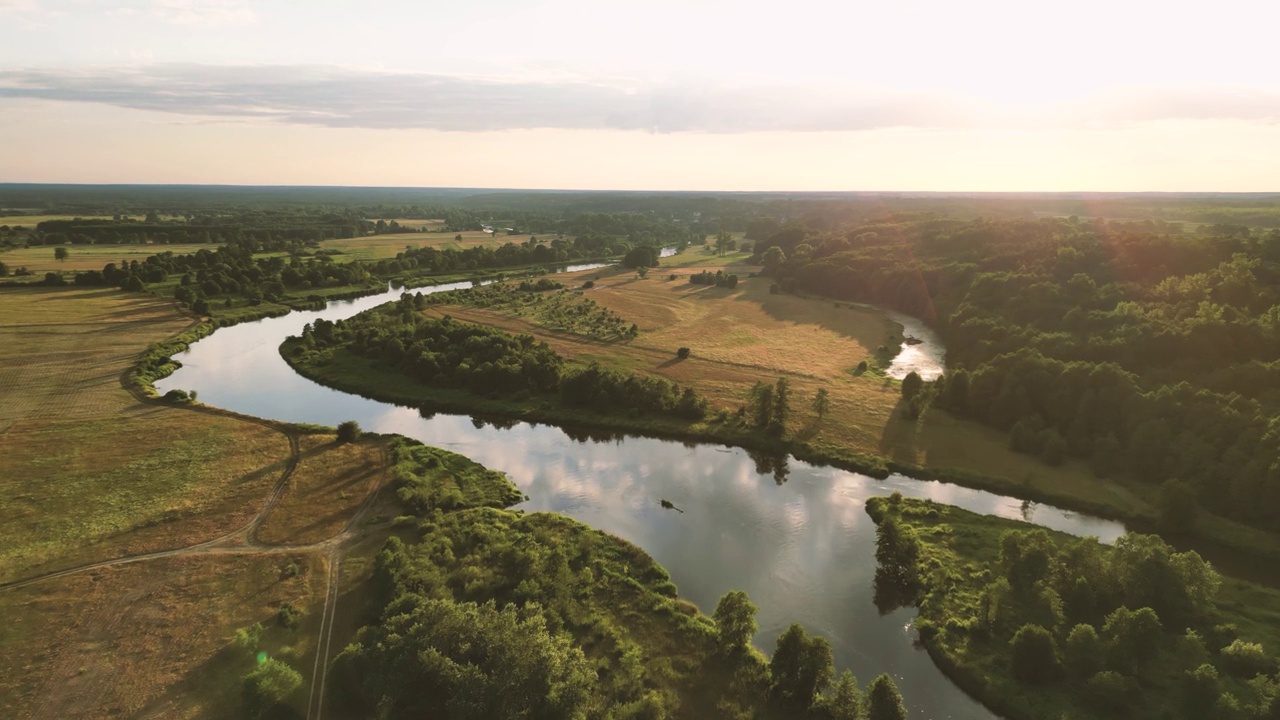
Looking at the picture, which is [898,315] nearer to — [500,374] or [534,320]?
[534,320]

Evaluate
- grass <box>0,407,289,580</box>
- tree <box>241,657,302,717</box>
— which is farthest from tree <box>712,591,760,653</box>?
grass <box>0,407,289,580</box>

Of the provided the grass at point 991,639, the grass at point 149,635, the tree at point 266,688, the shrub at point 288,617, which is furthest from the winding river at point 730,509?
the tree at point 266,688

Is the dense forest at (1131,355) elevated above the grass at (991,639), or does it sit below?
above

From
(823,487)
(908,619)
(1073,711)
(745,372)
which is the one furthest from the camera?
(745,372)

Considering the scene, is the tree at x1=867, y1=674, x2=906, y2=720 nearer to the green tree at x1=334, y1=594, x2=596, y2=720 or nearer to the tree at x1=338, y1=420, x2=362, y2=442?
the green tree at x1=334, y1=594, x2=596, y2=720

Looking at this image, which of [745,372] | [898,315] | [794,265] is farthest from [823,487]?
[794,265]

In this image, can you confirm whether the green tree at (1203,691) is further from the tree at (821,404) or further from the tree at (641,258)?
the tree at (641,258)
